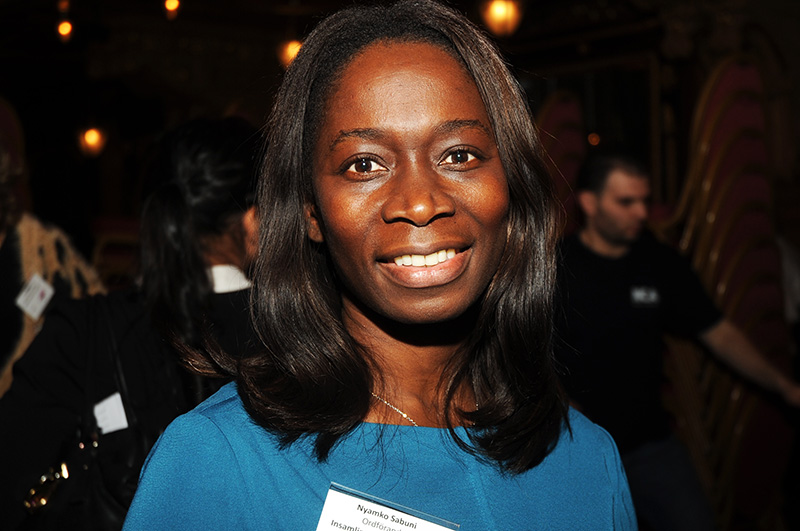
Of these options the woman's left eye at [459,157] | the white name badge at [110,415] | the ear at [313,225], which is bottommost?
the white name badge at [110,415]

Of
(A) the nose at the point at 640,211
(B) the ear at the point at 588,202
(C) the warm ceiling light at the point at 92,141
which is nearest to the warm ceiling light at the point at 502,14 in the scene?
(B) the ear at the point at 588,202

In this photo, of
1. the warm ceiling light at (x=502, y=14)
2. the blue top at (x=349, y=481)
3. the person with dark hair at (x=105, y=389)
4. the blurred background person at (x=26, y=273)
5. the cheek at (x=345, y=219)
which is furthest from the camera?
the warm ceiling light at (x=502, y=14)

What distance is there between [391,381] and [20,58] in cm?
845

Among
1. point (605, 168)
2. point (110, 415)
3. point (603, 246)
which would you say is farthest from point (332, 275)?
point (605, 168)

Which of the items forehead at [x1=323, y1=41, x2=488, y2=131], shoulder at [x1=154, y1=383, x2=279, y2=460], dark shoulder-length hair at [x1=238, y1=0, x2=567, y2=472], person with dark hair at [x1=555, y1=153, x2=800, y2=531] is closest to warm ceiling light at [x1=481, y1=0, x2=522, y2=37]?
person with dark hair at [x1=555, y1=153, x2=800, y2=531]

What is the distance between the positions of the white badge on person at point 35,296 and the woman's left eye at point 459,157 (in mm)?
1836

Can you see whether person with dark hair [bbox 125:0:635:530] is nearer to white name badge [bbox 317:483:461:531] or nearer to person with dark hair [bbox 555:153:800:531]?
white name badge [bbox 317:483:461:531]

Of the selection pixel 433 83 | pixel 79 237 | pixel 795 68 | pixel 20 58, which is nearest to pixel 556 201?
pixel 433 83

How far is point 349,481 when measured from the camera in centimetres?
102

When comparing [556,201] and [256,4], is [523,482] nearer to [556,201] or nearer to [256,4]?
[556,201]

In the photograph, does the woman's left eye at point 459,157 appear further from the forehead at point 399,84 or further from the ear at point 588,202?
the ear at point 588,202

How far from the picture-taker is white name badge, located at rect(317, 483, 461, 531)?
0.98 metres

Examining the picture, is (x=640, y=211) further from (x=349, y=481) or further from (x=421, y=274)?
(x=349, y=481)

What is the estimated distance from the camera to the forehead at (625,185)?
336cm
